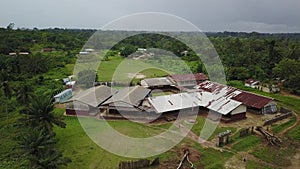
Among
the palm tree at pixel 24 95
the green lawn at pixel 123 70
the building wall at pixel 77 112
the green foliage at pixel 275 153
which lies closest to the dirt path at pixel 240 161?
the green foliage at pixel 275 153

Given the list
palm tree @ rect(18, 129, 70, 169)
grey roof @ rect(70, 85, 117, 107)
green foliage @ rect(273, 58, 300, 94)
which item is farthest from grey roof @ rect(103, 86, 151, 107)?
green foliage @ rect(273, 58, 300, 94)

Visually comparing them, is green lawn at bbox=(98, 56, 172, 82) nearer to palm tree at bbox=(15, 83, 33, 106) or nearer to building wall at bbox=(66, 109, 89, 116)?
building wall at bbox=(66, 109, 89, 116)

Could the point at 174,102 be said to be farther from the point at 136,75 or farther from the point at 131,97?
the point at 136,75

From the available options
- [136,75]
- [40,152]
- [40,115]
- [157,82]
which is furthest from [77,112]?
[136,75]

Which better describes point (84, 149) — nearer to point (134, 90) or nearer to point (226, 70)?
point (134, 90)

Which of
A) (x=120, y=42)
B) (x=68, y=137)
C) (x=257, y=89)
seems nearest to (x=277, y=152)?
(x=68, y=137)
